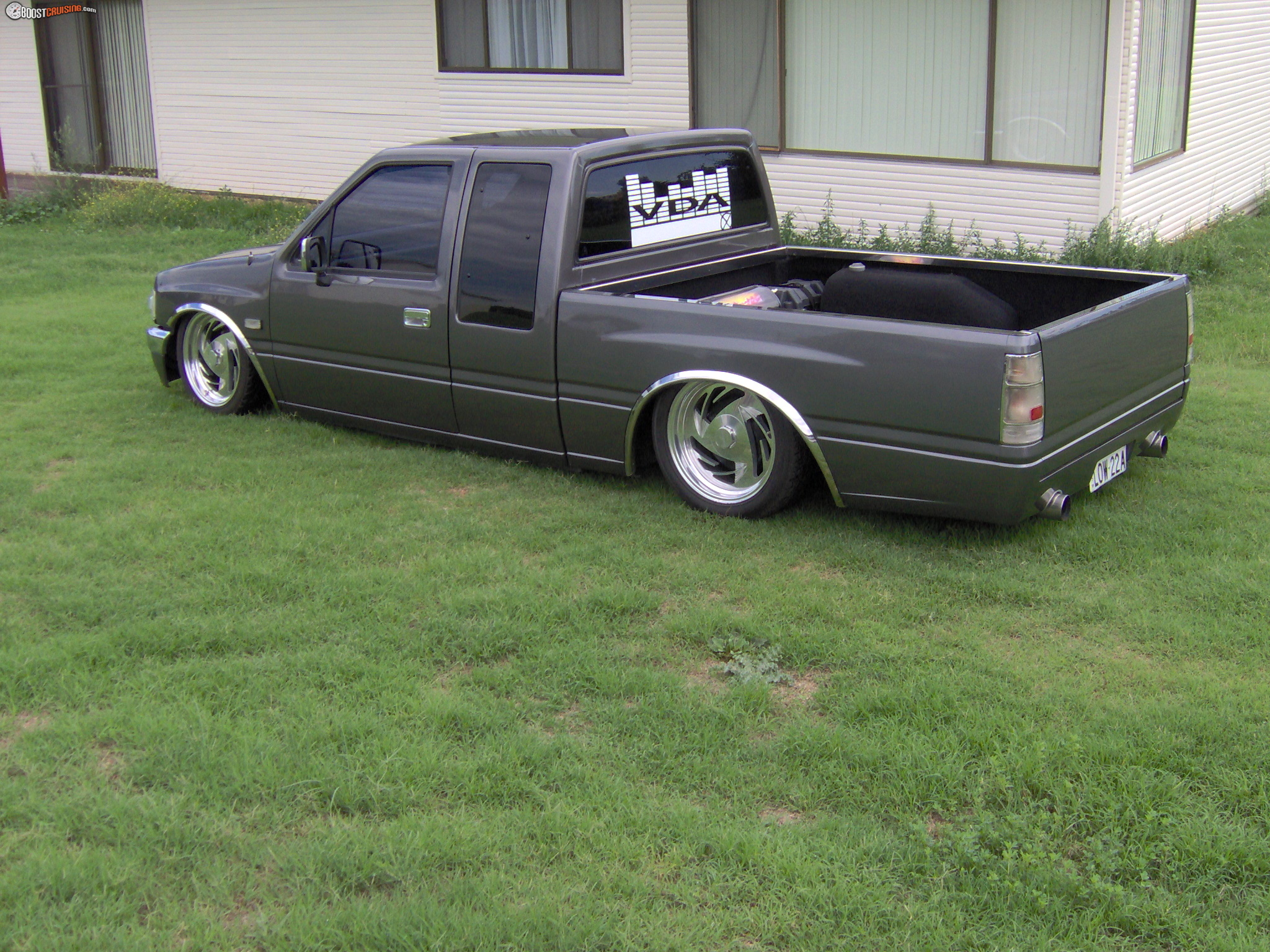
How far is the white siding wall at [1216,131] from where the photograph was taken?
11.5 m

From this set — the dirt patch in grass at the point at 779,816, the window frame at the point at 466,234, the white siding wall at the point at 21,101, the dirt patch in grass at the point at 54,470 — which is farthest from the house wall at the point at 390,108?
the dirt patch in grass at the point at 779,816

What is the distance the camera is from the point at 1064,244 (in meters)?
11.0

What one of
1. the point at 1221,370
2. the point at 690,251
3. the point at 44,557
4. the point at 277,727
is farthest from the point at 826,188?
the point at 277,727

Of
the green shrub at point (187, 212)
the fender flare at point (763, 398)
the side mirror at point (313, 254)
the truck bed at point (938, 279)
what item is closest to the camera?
the fender flare at point (763, 398)

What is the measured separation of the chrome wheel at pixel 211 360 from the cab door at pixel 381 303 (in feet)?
1.73

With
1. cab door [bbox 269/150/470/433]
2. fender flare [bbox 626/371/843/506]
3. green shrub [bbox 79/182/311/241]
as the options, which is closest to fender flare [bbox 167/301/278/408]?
cab door [bbox 269/150/470/433]

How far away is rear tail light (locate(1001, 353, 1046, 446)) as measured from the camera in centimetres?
482

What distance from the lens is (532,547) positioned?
550cm

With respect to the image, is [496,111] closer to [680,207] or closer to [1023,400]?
[680,207]

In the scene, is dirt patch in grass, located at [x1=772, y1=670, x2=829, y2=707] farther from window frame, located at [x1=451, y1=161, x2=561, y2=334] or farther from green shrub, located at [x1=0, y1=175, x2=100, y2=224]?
green shrub, located at [x1=0, y1=175, x2=100, y2=224]

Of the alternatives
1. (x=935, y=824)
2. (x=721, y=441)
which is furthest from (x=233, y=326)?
(x=935, y=824)

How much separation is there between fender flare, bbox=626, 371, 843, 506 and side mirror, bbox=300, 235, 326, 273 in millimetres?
2100

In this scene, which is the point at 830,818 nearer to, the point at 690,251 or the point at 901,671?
the point at 901,671

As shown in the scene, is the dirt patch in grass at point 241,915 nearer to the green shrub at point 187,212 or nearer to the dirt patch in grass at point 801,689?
the dirt patch in grass at point 801,689
